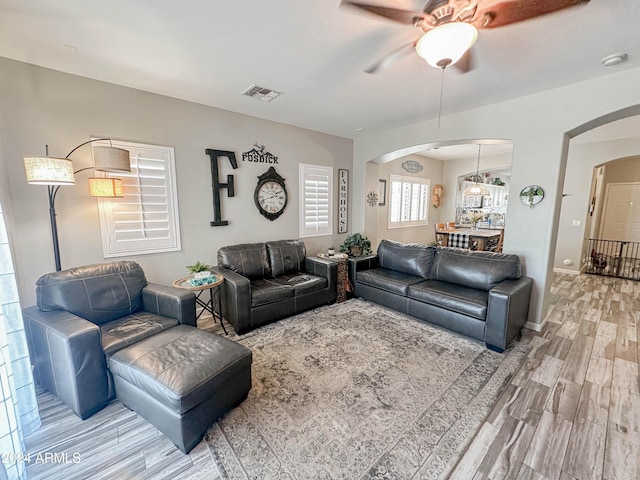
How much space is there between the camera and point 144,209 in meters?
3.16

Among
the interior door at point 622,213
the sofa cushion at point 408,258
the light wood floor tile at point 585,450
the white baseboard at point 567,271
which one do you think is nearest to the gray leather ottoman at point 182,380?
the light wood floor tile at point 585,450

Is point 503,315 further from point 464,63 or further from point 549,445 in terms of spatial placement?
point 464,63

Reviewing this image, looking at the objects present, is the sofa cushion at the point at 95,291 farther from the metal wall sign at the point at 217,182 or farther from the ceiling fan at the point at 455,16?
the ceiling fan at the point at 455,16

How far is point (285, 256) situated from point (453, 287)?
239 cm

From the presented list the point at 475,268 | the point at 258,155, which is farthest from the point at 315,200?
the point at 475,268

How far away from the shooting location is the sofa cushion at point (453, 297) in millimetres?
2893

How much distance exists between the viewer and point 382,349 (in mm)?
2809

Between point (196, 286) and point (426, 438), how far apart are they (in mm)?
2536

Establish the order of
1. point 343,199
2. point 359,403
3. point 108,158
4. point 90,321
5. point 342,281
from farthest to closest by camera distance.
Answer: point 343,199
point 342,281
point 108,158
point 90,321
point 359,403

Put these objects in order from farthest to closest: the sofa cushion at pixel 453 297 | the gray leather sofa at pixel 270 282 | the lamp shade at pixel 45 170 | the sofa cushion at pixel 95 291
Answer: the gray leather sofa at pixel 270 282 → the sofa cushion at pixel 453 297 → the sofa cushion at pixel 95 291 → the lamp shade at pixel 45 170

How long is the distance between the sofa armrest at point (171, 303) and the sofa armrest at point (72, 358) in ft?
1.93

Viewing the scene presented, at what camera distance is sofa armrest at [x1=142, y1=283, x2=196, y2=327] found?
245 cm

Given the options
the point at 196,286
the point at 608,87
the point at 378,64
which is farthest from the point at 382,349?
the point at 608,87

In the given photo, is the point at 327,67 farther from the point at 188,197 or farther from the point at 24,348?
the point at 24,348
